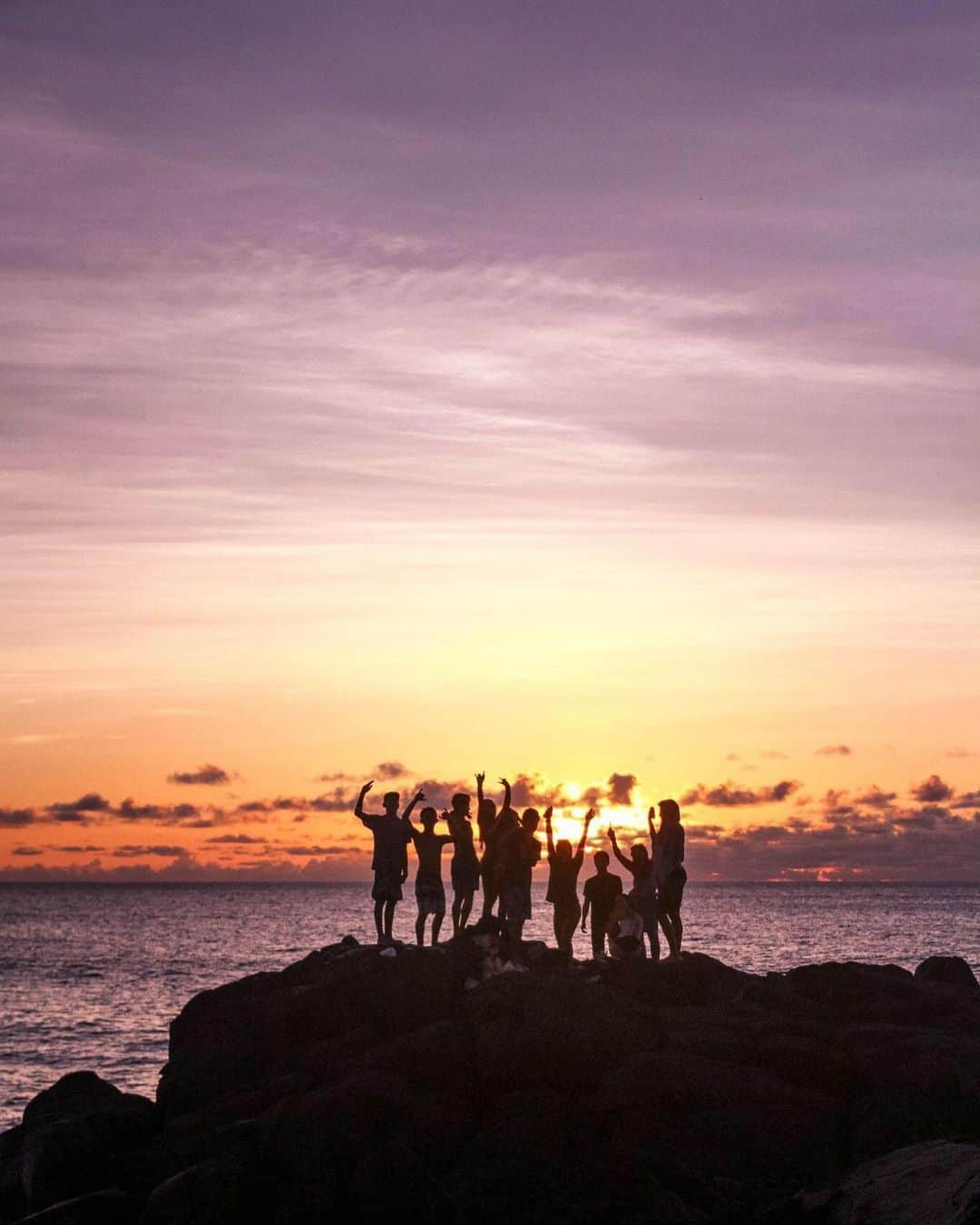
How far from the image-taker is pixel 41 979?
74750 mm

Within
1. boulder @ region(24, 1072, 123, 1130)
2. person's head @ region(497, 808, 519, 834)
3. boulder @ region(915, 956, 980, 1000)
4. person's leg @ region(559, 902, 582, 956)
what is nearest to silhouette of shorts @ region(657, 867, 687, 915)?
person's leg @ region(559, 902, 582, 956)

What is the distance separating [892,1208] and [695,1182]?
4000 millimetres

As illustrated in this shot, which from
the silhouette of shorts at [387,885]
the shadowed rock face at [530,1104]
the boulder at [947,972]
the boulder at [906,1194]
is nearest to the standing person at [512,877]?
the shadowed rock face at [530,1104]

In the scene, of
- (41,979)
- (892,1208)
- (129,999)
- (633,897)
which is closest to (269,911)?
(41,979)

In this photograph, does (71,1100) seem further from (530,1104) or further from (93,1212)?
(530,1104)

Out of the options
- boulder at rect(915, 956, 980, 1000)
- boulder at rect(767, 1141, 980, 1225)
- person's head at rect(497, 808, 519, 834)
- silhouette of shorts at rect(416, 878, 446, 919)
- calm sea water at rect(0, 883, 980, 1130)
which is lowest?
calm sea water at rect(0, 883, 980, 1130)

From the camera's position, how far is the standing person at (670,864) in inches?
958

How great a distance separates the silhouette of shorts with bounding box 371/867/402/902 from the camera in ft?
81.3

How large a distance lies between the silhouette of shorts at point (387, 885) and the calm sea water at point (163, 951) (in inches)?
592

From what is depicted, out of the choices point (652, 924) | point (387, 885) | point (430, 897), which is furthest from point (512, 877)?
point (652, 924)

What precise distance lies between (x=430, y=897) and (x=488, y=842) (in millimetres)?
1539

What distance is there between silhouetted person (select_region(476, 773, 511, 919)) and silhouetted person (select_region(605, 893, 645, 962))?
2239mm

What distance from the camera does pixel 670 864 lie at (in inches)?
965

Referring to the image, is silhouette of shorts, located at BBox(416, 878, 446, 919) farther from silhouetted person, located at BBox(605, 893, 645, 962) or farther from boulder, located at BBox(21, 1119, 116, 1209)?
boulder, located at BBox(21, 1119, 116, 1209)
